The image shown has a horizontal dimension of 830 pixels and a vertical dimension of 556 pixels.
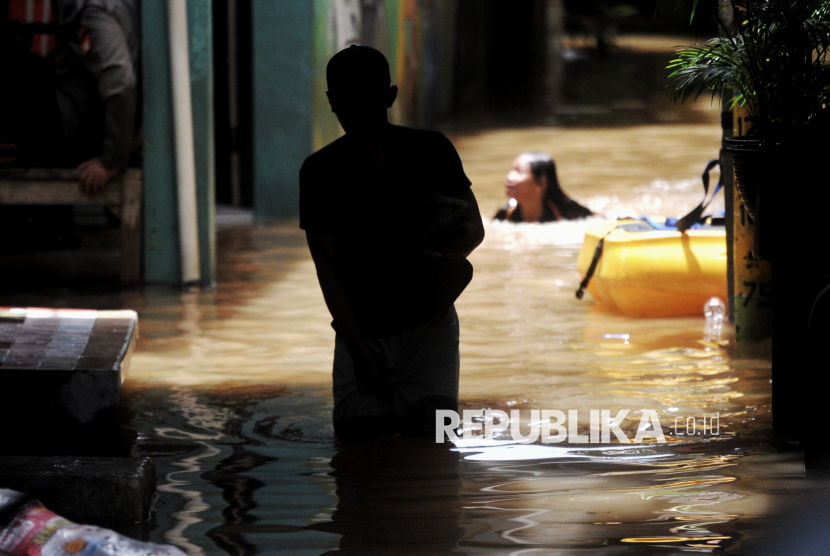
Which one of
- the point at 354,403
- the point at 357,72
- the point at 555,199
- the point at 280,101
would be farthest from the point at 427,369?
the point at 280,101

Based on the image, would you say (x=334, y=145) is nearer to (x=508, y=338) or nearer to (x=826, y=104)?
(x=826, y=104)

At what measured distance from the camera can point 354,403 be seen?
440cm

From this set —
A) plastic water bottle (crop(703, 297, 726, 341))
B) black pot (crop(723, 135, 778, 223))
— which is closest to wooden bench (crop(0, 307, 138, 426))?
black pot (crop(723, 135, 778, 223))

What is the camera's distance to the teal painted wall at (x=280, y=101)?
10.7 metres

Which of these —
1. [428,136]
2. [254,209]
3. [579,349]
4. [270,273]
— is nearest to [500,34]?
[254,209]

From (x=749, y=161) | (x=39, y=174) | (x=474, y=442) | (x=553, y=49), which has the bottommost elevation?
(x=474, y=442)

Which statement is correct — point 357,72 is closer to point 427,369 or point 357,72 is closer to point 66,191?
point 427,369

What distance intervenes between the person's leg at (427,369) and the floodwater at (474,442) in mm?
180

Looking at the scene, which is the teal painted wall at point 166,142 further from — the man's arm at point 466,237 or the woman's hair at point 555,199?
the man's arm at point 466,237

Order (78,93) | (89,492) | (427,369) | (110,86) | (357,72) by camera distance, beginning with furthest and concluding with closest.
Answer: (78,93), (110,86), (427,369), (357,72), (89,492)

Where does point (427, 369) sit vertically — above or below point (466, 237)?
below

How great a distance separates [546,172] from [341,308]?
20.6 ft

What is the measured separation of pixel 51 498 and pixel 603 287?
414 cm

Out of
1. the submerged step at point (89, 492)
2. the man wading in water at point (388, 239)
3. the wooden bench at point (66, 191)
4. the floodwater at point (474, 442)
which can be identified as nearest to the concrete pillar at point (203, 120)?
the floodwater at point (474, 442)
